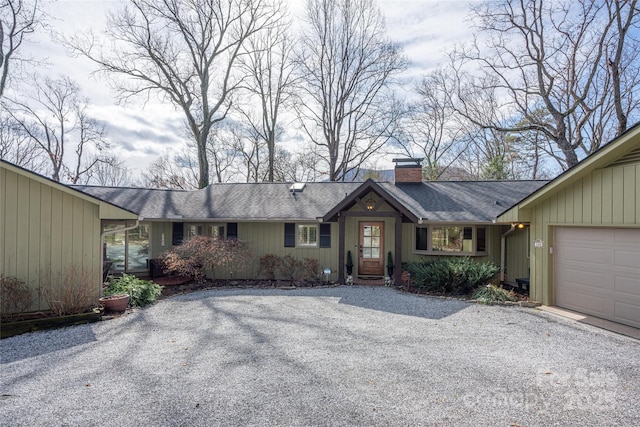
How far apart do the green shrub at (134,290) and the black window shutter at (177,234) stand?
3.34 meters

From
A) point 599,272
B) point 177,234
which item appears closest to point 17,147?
point 177,234

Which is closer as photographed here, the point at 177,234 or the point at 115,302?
the point at 115,302

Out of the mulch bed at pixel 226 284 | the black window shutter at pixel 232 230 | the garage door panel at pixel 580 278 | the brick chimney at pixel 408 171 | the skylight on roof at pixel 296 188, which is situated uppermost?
the brick chimney at pixel 408 171

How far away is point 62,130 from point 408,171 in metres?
25.5

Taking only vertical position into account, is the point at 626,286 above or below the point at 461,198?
below

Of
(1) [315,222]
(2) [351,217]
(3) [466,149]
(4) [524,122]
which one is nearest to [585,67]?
(4) [524,122]

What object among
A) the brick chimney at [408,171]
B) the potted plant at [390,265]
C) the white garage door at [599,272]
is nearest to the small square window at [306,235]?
the potted plant at [390,265]

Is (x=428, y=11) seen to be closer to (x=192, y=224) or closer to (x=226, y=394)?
(x=192, y=224)

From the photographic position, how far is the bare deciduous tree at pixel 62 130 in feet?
70.9

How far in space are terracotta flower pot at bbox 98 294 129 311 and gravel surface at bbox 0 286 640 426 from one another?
369 mm

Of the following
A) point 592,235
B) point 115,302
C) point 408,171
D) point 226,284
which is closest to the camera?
point 592,235

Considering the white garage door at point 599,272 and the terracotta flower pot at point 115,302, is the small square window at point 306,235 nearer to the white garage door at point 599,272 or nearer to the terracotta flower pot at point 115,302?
the terracotta flower pot at point 115,302

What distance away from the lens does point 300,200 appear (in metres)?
12.7

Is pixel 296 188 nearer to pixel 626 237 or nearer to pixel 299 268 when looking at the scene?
pixel 299 268
